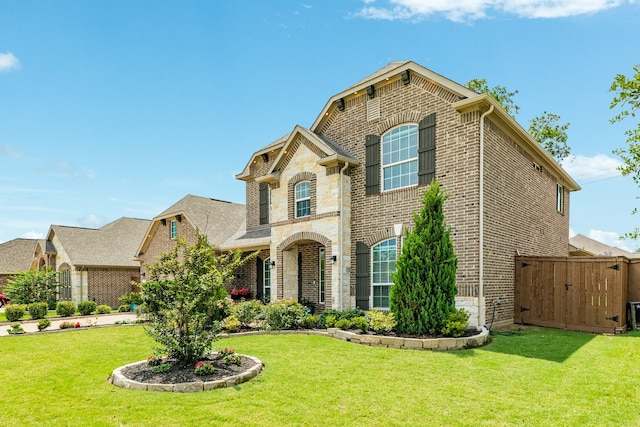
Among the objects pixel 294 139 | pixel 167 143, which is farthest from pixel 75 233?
pixel 294 139

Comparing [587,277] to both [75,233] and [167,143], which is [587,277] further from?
[75,233]

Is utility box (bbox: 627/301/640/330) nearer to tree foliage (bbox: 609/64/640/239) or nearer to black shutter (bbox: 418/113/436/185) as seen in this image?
tree foliage (bbox: 609/64/640/239)

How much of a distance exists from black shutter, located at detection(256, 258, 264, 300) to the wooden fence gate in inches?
379

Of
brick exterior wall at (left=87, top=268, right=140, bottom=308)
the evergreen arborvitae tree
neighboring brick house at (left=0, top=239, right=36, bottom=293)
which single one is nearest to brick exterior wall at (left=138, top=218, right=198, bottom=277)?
brick exterior wall at (left=87, top=268, right=140, bottom=308)

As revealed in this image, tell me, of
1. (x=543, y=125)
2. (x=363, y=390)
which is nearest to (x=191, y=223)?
(x=363, y=390)

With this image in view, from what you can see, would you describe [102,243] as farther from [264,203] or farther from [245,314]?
[245,314]

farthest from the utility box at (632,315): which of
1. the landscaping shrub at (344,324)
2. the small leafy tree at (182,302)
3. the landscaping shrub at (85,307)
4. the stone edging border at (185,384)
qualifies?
the landscaping shrub at (85,307)

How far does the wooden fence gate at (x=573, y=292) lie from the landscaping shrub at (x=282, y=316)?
642 centimetres

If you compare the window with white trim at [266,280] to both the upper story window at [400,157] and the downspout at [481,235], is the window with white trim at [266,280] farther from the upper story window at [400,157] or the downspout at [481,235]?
the downspout at [481,235]

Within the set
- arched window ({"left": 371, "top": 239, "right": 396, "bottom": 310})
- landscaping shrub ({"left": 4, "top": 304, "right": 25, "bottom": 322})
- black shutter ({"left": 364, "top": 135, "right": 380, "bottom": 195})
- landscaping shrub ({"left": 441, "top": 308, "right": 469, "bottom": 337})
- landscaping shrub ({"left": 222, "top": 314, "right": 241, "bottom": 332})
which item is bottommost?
landscaping shrub ({"left": 4, "top": 304, "right": 25, "bottom": 322})

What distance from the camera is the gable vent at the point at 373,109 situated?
41.1 ft

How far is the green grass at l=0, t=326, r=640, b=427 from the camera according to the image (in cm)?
475

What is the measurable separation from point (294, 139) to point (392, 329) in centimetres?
752

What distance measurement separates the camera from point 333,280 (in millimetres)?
12453
